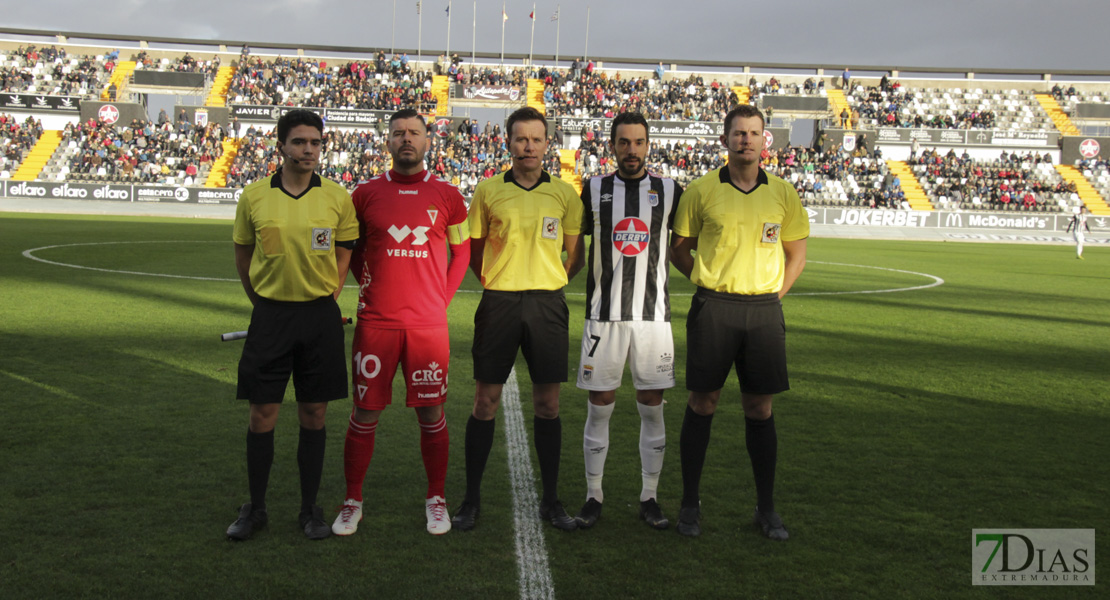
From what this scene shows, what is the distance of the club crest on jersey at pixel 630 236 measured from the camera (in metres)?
4.49

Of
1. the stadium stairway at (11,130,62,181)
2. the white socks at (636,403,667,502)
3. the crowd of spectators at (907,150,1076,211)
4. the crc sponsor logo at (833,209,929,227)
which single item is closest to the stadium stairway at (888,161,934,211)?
the crowd of spectators at (907,150,1076,211)

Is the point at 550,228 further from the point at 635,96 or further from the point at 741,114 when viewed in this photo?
the point at 635,96

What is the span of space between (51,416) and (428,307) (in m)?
3.51

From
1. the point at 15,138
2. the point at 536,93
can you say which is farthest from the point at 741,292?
the point at 536,93

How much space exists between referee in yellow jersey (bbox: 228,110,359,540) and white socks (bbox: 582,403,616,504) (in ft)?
4.40

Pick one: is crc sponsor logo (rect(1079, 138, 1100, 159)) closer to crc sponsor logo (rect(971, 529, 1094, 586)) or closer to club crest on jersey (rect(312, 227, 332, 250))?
crc sponsor logo (rect(971, 529, 1094, 586))

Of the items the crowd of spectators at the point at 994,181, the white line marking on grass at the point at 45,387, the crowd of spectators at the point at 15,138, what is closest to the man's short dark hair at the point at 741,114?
the white line marking on grass at the point at 45,387

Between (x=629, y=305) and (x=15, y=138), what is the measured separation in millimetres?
45705

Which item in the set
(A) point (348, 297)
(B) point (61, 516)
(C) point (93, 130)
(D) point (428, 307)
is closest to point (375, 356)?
(D) point (428, 307)

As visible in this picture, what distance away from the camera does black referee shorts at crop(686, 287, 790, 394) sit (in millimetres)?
4383

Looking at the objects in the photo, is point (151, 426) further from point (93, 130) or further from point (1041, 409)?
point (93, 130)

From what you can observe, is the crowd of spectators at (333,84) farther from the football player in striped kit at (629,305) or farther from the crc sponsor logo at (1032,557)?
the crc sponsor logo at (1032,557)

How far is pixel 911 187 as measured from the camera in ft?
141

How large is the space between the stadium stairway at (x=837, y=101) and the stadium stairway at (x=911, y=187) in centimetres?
492
